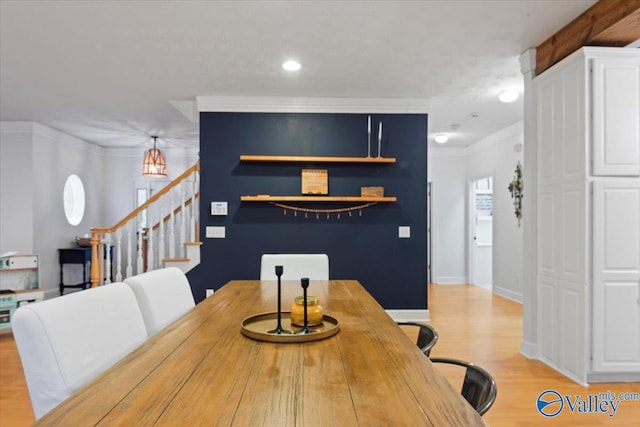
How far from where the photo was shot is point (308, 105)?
15.2 feet

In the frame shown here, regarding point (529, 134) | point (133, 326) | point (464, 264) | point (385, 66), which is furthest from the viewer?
point (464, 264)

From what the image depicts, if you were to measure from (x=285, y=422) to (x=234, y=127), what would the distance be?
13.6ft

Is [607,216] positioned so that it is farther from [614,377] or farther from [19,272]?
[19,272]

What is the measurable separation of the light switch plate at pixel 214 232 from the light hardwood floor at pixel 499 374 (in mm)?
Answer: 2012

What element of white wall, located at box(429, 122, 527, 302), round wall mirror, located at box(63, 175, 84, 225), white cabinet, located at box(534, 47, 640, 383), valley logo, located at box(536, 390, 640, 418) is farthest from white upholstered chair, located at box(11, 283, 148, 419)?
white wall, located at box(429, 122, 527, 302)

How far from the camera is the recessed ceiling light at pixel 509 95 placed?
171 inches

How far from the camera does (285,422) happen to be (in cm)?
81

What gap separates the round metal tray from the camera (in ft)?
4.42

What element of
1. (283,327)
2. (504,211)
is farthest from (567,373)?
(504,211)

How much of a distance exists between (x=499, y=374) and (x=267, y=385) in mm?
2651

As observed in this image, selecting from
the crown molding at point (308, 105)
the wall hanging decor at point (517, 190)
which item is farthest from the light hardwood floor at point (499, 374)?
the crown molding at point (308, 105)

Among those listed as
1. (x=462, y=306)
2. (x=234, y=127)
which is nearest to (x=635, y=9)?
(x=234, y=127)

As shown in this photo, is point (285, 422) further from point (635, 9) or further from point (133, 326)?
point (635, 9)

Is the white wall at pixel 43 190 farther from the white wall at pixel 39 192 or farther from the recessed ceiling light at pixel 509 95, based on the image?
the recessed ceiling light at pixel 509 95
